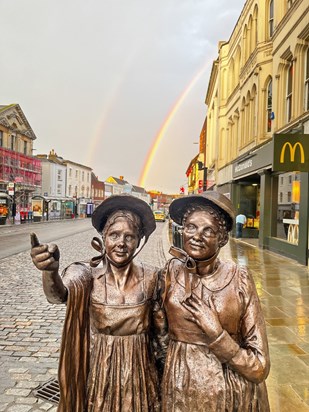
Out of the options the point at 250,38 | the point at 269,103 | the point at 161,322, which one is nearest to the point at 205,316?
the point at 161,322

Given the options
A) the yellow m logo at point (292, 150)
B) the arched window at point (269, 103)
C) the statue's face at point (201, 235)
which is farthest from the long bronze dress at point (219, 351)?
the arched window at point (269, 103)

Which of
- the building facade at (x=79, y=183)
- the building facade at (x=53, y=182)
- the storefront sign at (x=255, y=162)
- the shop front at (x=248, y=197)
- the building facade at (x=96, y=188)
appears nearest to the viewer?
the storefront sign at (x=255, y=162)

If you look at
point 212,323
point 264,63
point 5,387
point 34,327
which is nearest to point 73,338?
point 212,323

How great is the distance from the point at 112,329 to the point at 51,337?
3.83 metres

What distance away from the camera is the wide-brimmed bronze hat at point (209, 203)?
163 cm

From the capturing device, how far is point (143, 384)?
5.57ft

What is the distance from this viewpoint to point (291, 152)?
10258 millimetres

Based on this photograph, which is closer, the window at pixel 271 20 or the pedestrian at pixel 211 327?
the pedestrian at pixel 211 327

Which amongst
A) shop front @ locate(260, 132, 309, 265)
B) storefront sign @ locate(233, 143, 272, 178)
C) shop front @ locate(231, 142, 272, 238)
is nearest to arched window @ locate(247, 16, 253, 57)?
shop front @ locate(231, 142, 272, 238)

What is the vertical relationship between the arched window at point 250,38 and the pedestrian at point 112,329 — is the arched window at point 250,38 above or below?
above

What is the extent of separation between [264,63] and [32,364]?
50.8 ft

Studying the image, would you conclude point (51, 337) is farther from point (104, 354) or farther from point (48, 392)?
point (104, 354)

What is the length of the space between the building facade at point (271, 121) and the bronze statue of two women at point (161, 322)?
29.8 ft

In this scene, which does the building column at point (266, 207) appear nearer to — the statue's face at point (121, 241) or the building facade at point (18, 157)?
the statue's face at point (121, 241)
